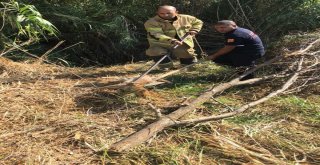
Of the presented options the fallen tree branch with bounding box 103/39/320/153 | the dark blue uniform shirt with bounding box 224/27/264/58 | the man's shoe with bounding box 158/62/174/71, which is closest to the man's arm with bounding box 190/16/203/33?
the man's shoe with bounding box 158/62/174/71

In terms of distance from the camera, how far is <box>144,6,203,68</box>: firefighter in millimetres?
5445

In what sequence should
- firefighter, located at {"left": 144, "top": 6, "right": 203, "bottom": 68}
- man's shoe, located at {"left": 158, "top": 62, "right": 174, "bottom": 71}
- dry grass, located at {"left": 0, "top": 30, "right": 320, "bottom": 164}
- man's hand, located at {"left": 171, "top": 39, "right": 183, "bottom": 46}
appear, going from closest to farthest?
dry grass, located at {"left": 0, "top": 30, "right": 320, "bottom": 164} < man's hand, located at {"left": 171, "top": 39, "right": 183, "bottom": 46} < firefighter, located at {"left": 144, "top": 6, "right": 203, "bottom": 68} < man's shoe, located at {"left": 158, "top": 62, "right": 174, "bottom": 71}

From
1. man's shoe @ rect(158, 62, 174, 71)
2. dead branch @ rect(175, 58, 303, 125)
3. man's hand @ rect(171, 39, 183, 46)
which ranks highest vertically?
dead branch @ rect(175, 58, 303, 125)

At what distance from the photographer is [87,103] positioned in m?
3.97

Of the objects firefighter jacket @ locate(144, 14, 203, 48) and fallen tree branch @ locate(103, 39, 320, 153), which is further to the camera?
firefighter jacket @ locate(144, 14, 203, 48)

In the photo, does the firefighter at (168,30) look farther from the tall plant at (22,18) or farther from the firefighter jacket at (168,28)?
the tall plant at (22,18)

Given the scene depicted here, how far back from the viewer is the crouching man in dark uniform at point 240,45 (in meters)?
4.89

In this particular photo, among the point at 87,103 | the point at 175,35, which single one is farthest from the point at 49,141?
the point at 175,35

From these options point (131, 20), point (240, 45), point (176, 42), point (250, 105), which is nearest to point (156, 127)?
point (250, 105)

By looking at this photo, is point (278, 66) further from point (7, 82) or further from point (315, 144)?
point (7, 82)

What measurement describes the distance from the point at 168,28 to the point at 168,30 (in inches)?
1.0

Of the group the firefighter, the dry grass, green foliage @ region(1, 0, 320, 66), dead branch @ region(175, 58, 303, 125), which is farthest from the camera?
green foliage @ region(1, 0, 320, 66)

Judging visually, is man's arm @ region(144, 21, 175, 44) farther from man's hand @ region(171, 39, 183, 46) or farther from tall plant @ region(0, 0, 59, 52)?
tall plant @ region(0, 0, 59, 52)

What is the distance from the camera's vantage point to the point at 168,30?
18.2 feet
